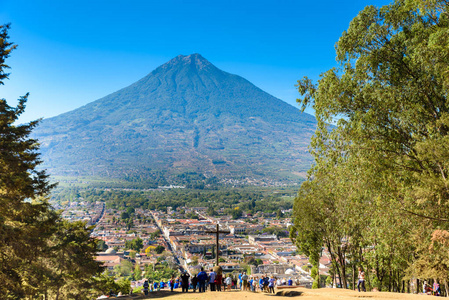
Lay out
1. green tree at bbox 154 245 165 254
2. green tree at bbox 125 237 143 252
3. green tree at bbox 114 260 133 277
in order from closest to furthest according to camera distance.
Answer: green tree at bbox 114 260 133 277, green tree at bbox 154 245 165 254, green tree at bbox 125 237 143 252

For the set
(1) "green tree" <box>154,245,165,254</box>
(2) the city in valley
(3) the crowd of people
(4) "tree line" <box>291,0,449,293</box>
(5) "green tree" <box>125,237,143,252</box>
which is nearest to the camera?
(4) "tree line" <box>291,0,449,293</box>

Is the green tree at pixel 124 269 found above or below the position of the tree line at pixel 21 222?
below

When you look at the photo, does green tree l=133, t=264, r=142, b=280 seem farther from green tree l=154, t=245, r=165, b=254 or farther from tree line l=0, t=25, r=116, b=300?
tree line l=0, t=25, r=116, b=300

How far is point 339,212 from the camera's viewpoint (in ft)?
51.4

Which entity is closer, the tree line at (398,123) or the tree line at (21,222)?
the tree line at (398,123)

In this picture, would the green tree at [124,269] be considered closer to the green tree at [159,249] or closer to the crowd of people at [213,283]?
the green tree at [159,249]

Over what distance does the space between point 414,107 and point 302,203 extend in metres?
9.52

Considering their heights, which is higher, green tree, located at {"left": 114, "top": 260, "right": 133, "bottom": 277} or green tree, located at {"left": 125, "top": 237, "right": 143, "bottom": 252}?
green tree, located at {"left": 125, "top": 237, "right": 143, "bottom": 252}

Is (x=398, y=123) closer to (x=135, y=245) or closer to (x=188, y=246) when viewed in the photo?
(x=188, y=246)

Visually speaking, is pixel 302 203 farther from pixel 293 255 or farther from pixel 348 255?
pixel 293 255

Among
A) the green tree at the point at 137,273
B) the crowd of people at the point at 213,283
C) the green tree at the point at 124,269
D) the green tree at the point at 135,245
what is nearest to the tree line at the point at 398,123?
the crowd of people at the point at 213,283

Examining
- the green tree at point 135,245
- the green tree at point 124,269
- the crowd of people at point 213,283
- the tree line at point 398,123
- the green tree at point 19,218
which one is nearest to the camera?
the tree line at point 398,123

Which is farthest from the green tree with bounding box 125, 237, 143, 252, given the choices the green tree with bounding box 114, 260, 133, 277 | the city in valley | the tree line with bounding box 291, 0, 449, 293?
the tree line with bounding box 291, 0, 449, 293

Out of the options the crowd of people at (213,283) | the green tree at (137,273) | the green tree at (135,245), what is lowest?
the green tree at (137,273)
